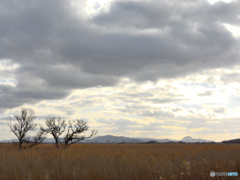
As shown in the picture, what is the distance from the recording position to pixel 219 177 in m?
11.2

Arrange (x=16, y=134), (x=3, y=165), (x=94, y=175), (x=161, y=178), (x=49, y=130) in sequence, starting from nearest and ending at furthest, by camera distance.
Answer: (x=161, y=178) → (x=94, y=175) → (x=3, y=165) → (x=16, y=134) → (x=49, y=130)

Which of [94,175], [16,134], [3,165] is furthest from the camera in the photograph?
[16,134]

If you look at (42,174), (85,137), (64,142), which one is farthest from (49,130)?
(42,174)

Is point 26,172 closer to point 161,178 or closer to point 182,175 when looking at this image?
point 161,178

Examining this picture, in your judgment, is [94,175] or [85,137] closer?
[94,175]

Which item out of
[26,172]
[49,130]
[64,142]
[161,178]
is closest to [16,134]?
[49,130]

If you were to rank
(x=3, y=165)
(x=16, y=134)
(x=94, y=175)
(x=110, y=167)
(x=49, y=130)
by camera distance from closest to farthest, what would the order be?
(x=94, y=175)
(x=110, y=167)
(x=3, y=165)
(x=16, y=134)
(x=49, y=130)

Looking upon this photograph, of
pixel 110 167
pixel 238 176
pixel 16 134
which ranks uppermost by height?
pixel 16 134

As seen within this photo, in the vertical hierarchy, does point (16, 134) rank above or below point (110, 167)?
above

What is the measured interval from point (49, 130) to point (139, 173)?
86.0ft

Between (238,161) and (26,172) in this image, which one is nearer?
(26,172)

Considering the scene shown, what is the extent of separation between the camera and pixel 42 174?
11.8 m

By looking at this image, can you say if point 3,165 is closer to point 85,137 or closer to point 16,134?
point 16,134

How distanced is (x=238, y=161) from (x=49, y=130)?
1096 inches
